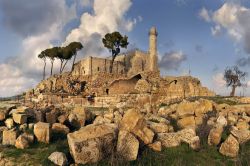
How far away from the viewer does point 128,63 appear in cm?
5831

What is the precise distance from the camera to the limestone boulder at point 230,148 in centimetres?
1027

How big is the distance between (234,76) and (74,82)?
73.8ft

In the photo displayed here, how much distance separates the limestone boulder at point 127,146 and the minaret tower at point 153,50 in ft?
153

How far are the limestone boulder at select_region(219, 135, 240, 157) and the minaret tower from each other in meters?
45.1

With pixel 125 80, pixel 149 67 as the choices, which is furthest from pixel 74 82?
pixel 149 67

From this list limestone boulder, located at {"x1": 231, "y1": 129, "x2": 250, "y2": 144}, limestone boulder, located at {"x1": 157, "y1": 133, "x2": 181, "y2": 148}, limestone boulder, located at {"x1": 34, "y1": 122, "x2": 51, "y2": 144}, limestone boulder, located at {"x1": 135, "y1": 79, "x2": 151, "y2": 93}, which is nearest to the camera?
limestone boulder, located at {"x1": 157, "y1": 133, "x2": 181, "y2": 148}

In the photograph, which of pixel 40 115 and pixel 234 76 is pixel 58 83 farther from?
pixel 40 115

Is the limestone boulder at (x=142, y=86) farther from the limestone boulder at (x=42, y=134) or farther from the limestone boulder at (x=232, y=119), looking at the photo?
the limestone boulder at (x=42, y=134)

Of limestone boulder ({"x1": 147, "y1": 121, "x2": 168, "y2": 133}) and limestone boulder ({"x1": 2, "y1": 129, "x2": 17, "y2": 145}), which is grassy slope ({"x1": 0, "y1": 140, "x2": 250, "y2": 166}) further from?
limestone boulder ({"x1": 147, "y1": 121, "x2": 168, "y2": 133})

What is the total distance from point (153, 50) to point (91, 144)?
1901 inches

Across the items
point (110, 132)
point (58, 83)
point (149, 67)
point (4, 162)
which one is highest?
point (149, 67)

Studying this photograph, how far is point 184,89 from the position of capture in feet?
126

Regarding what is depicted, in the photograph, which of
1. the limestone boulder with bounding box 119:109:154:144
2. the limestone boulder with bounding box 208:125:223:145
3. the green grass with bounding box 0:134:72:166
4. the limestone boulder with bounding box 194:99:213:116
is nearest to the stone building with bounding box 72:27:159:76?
the limestone boulder with bounding box 194:99:213:116

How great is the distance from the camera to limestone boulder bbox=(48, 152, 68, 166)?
8.70 metres
